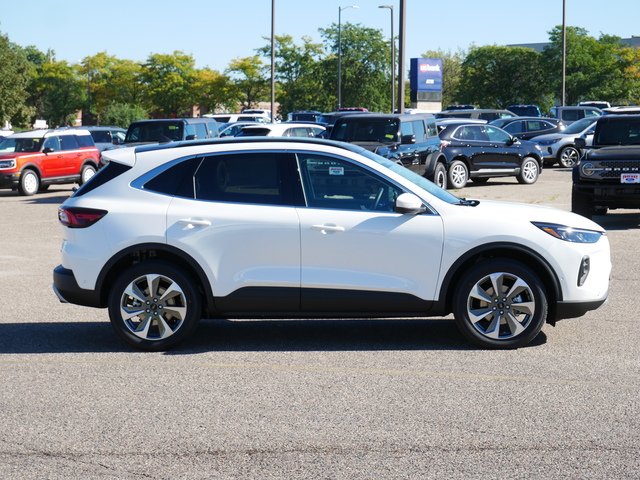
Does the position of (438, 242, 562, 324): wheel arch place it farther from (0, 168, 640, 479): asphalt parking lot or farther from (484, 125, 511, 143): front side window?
(484, 125, 511, 143): front side window

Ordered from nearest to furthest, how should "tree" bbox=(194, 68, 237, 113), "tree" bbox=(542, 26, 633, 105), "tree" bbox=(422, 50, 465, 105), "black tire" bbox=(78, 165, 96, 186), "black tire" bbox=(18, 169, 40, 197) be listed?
"black tire" bbox=(18, 169, 40, 197), "black tire" bbox=(78, 165, 96, 186), "tree" bbox=(542, 26, 633, 105), "tree" bbox=(194, 68, 237, 113), "tree" bbox=(422, 50, 465, 105)

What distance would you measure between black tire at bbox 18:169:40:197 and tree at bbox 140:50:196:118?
58.5 metres

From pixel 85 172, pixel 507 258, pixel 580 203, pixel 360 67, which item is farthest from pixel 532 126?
pixel 360 67

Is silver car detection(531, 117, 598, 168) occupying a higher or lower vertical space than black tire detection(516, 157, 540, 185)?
higher

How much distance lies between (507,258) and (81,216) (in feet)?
10.6

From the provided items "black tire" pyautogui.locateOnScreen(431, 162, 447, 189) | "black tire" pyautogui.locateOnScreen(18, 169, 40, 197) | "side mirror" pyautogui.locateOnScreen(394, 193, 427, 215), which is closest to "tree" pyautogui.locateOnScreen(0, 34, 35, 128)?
"black tire" pyautogui.locateOnScreen(18, 169, 40, 197)

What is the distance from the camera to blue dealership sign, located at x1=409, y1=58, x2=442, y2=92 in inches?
2239

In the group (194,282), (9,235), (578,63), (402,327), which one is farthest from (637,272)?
(578,63)

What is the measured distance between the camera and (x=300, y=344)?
7.46 m

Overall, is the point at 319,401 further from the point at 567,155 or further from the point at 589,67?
the point at 589,67

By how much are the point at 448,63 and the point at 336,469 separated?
4495 inches

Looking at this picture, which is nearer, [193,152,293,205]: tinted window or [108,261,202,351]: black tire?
[108,261,202,351]: black tire

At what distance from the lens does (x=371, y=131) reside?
67.0ft

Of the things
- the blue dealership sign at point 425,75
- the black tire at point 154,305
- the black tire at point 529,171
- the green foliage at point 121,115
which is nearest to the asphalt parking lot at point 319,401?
the black tire at point 154,305
